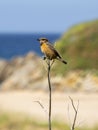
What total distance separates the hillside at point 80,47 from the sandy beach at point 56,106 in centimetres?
325

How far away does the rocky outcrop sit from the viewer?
31.7 m

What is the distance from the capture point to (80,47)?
3731 centimetres

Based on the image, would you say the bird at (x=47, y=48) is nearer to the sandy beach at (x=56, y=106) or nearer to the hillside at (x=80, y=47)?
the sandy beach at (x=56, y=106)

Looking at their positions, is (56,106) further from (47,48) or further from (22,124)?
(47,48)

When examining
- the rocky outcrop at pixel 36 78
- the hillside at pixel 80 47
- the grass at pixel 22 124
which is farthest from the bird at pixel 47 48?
the hillside at pixel 80 47

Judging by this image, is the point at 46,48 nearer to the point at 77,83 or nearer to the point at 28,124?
the point at 28,124

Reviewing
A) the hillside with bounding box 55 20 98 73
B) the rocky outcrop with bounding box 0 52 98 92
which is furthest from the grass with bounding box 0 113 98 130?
the hillside with bounding box 55 20 98 73

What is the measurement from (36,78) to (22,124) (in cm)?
1393

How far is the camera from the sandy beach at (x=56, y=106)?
74.5ft

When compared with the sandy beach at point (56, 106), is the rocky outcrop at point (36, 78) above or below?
above

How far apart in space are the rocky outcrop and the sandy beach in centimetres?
59

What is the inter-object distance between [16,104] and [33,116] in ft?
11.8

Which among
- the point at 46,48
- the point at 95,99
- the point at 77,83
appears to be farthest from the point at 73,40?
the point at 46,48

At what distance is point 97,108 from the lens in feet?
82.7
